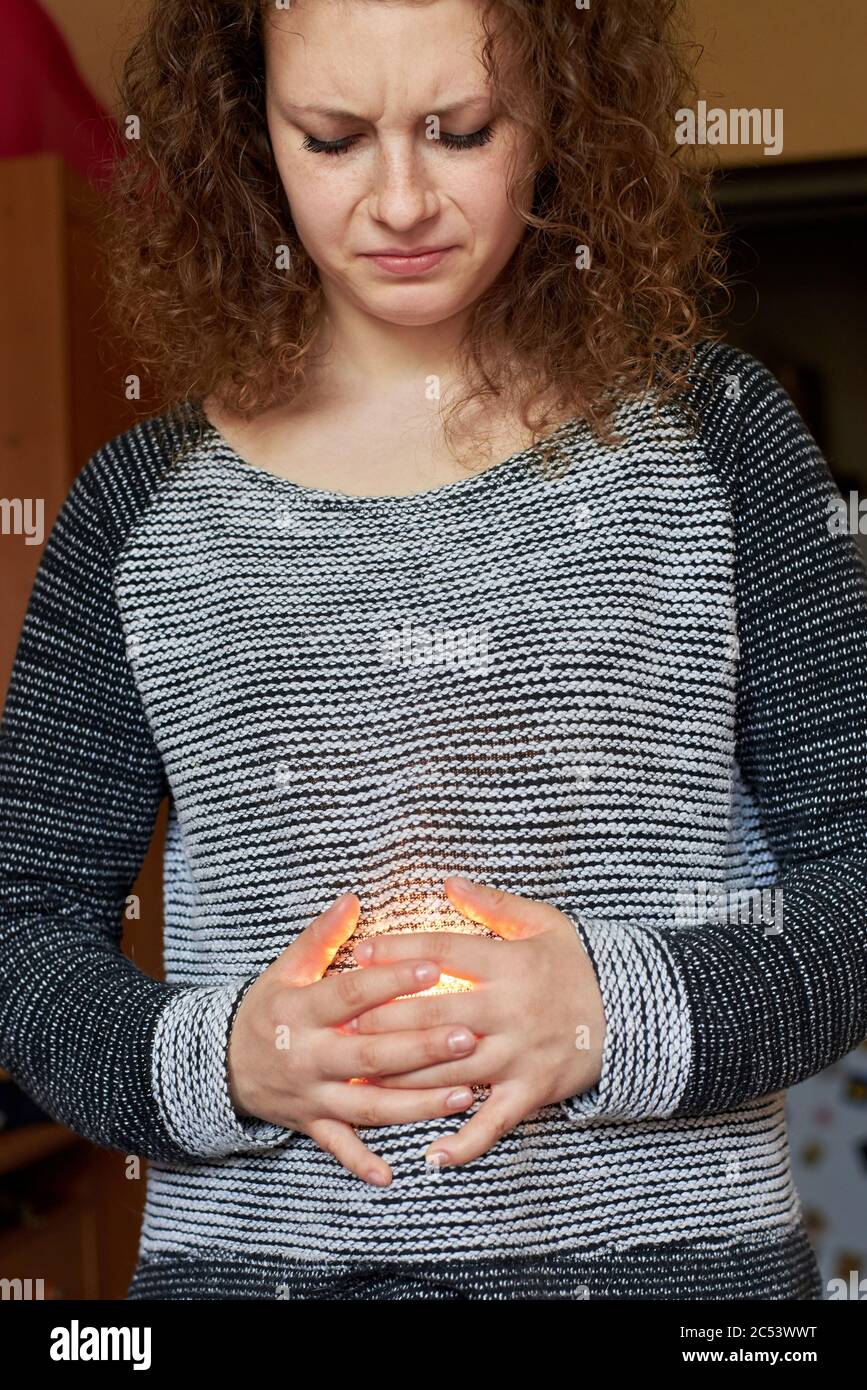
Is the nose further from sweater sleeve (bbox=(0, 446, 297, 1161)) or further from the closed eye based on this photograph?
sweater sleeve (bbox=(0, 446, 297, 1161))

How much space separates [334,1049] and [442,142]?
48 centimetres

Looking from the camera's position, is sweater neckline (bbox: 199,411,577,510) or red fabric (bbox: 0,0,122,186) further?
red fabric (bbox: 0,0,122,186)

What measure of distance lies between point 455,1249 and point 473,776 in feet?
0.77

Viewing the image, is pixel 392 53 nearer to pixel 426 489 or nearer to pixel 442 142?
pixel 442 142

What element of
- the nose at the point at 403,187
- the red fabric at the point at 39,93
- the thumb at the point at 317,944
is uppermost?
the red fabric at the point at 39,93

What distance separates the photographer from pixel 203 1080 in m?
0.81

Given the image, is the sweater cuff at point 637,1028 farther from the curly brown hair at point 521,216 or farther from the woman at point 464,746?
the curly brown hair at point 521,216

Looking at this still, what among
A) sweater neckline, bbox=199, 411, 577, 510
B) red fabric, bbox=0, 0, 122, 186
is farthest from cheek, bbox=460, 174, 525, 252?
red fabric, bbox=0, 0, 122, 186

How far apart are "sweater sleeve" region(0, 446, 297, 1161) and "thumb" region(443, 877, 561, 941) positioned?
143 mm

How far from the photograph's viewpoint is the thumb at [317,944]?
0.77m

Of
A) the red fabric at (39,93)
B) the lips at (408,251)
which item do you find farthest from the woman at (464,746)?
the red fabric at (39,93)

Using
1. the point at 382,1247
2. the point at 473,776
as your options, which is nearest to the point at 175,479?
the point at 473,776

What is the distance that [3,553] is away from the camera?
2004mm

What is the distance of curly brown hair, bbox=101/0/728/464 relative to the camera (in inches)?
35.7
